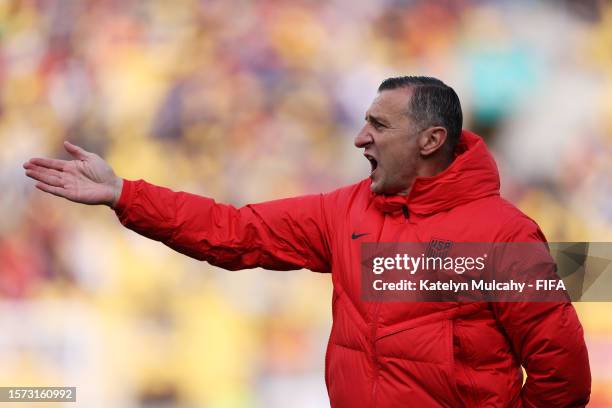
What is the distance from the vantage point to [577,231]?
11.8 ft

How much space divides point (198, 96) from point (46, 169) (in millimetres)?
1735

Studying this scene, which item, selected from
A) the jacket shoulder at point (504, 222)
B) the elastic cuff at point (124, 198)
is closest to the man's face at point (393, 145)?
the jacket shoulder at point (504, 222)

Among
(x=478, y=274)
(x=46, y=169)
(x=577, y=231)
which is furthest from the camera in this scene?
(x=577, y=231)

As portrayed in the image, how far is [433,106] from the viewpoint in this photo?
207 cm

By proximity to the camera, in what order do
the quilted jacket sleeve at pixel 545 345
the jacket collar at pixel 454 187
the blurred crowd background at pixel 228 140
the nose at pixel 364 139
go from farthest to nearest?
the blurred crowd background at pixel 228 140
the nose at pixel 364 139
the jacket collar at pixel 454 187
the quilted jacket sleeve at pixel 545 345

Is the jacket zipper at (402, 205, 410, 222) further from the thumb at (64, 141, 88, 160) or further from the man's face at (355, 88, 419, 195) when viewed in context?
the thumb at (64, 141, 88, 160)

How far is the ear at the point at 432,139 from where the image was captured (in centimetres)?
206

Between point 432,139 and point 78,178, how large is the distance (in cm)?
83

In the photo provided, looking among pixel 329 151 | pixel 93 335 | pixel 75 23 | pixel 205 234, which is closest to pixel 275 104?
pixel 329 151

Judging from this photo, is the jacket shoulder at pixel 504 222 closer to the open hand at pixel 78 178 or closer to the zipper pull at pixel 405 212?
the zipper pull at pixel 405 212

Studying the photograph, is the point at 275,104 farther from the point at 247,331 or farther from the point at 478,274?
the point at 478,274

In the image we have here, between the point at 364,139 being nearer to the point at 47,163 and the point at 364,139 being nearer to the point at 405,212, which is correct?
the point at 405,212

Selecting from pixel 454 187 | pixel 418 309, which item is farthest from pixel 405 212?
pixel 418 309

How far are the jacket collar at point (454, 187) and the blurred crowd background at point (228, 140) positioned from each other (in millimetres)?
1693
